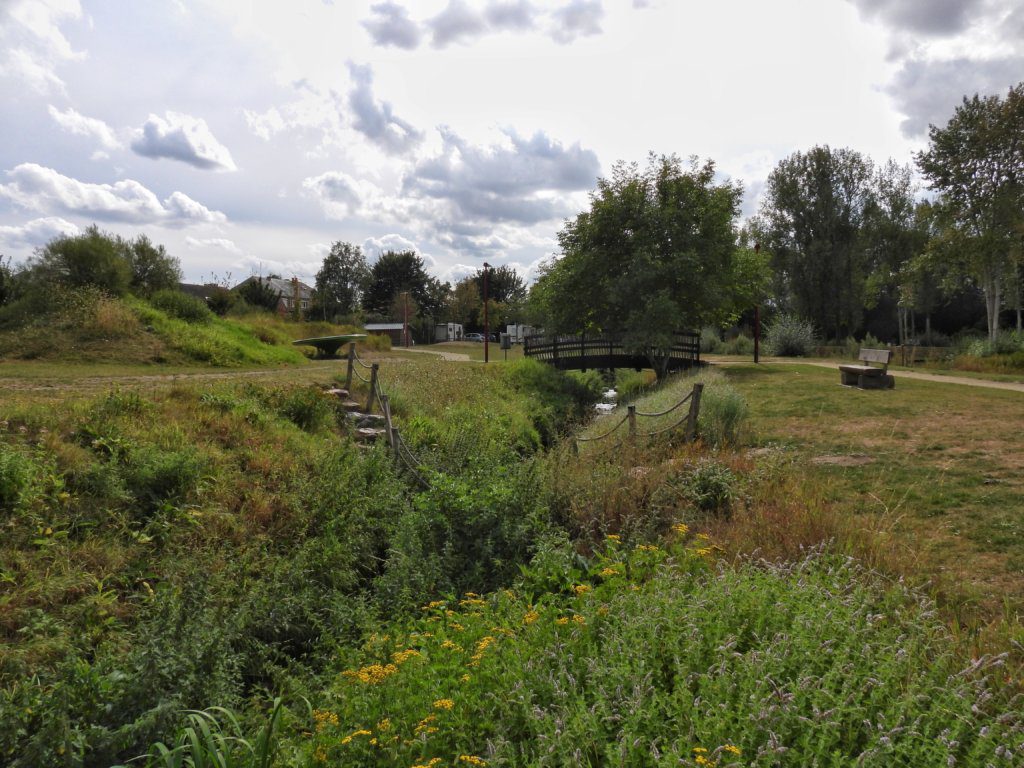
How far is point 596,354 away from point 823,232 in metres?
24.0

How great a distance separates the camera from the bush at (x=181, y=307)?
698 inches

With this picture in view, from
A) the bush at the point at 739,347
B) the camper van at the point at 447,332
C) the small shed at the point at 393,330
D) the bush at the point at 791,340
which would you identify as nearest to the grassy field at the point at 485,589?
the bush at the point at 791,340

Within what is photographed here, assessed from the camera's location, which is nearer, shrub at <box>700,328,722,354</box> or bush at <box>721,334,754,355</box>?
bush at <box>721,334,754,355</box>

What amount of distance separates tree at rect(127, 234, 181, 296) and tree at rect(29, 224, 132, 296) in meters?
2.17

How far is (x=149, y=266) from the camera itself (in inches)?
810

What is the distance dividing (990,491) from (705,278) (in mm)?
16900

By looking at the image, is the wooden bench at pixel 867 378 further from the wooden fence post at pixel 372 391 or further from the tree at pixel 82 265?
the tree at pixel 82 265

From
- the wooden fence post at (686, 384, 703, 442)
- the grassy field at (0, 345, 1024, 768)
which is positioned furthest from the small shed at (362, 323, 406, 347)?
the wooden fence post at (686, 384, 703, 442)

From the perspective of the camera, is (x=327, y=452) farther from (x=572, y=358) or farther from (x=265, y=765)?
(x=572, y=358)

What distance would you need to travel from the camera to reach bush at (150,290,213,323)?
1773cm

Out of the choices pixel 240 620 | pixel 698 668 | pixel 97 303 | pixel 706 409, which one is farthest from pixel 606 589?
pixel 97 303

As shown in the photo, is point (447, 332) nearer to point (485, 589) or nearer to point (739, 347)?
point (739, 347)

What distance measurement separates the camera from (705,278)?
22.7 m

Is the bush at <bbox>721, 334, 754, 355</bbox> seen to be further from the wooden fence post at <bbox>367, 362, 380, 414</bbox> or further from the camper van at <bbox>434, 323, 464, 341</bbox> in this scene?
the wooden fence post at <bbox>367, 362, 380, 414</bbox>
